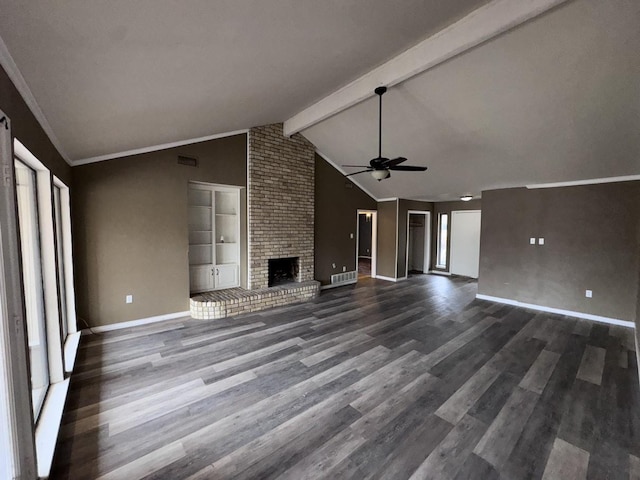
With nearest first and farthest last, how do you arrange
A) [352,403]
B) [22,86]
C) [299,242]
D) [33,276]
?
[22,86] < [352,403] < [33,276] < [299,242]

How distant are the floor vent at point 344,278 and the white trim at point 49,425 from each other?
5.36 metres

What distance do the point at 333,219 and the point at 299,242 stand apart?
4.45 ft

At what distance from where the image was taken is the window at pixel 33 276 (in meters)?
2.46

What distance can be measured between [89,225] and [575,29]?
6.18 meters

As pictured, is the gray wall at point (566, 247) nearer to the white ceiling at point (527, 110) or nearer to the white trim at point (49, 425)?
the white ceiling at point (527, 110)

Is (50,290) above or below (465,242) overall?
below

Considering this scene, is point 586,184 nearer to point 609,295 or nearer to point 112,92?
point 609,295

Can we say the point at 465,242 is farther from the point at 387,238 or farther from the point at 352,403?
the point at 352,403

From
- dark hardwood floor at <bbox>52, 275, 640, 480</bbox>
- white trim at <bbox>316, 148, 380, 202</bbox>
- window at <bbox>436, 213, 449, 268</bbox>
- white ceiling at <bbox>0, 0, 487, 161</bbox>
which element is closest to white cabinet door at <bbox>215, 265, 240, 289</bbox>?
dark hardwood floor at <bbox>52, 275, 640, 480</bbox>

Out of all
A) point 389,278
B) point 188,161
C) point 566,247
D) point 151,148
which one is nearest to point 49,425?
point 151,148

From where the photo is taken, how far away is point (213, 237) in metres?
5.32

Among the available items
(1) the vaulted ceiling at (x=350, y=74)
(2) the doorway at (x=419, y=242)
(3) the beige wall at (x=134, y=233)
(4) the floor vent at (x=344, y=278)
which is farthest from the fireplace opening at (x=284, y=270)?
(2) the doorway at (x=419, y=242)

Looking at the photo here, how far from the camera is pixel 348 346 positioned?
3.57 meters

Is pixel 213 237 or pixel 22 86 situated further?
pixel 213 237
